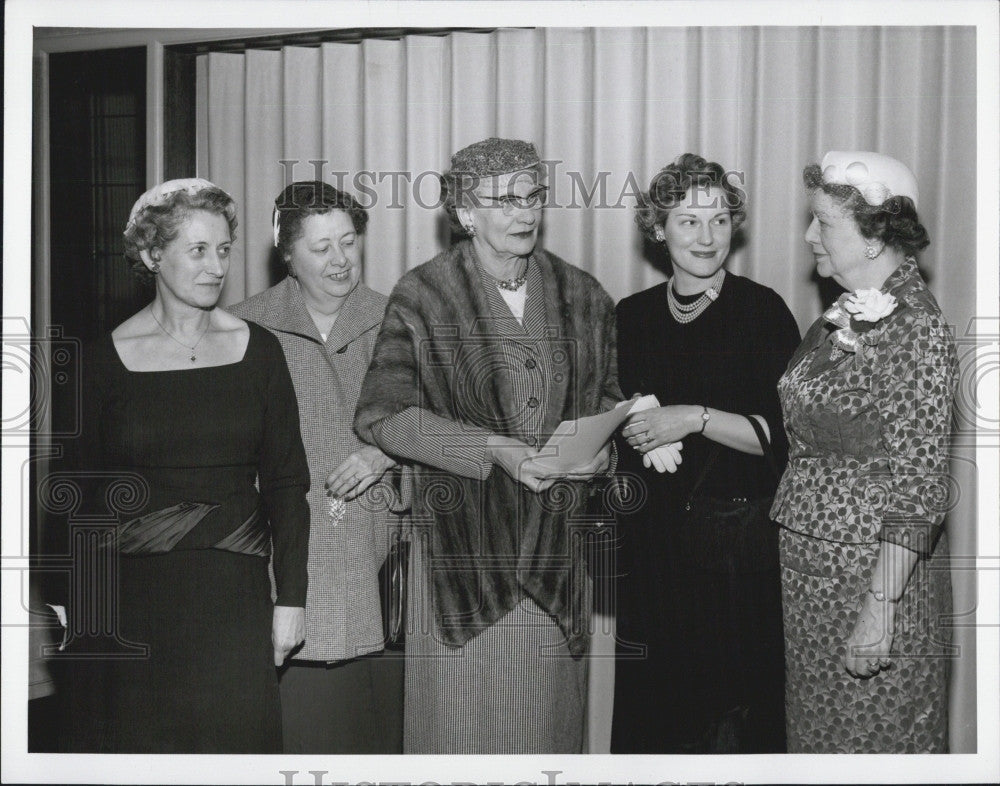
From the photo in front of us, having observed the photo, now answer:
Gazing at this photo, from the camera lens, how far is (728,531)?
284 centimetres

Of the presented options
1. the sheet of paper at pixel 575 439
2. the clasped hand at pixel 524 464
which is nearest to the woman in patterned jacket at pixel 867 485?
the sheet of paper at pixel 575 439

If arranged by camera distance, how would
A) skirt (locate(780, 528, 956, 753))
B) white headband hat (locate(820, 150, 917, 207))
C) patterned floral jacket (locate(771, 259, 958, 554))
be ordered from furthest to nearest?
white headband hat (locate(820, 150, 917, 207)) < skirt (locate(780, 528, 956, 753)) < patterned floral jacket (locate(771, 259, 958, 554))

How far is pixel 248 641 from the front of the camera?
2.86 metres

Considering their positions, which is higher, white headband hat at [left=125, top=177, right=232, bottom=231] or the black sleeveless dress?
white headband hat at [left=125, top=177, right=232, bottom=231]

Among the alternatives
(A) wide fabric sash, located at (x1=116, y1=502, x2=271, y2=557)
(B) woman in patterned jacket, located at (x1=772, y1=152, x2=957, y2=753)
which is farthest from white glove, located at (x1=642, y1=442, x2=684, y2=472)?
(A) wide fabric sash, located at (x1=116, y1=502, x2=271, y2=557)

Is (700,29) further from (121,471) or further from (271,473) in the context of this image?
(121,471)

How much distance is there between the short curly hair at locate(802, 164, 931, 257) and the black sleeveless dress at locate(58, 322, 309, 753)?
66.3 inches

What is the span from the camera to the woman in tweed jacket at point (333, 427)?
2.87 metres

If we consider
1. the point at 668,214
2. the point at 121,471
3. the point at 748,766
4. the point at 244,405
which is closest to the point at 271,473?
the point at 244,405

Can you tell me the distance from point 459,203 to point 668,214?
616 millimetres

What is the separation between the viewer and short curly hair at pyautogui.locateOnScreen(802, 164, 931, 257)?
2.73 metres

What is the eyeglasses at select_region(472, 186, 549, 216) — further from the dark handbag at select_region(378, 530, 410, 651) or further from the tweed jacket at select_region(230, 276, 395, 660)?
the dark handbag at select_region(378, 530, 410, 651)

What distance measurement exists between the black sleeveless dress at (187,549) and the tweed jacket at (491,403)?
326 millimetres

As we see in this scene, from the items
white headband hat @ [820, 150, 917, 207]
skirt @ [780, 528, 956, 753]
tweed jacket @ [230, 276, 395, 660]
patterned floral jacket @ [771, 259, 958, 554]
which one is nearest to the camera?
patterned floral jacket @ [771, 259, 958, 554]
